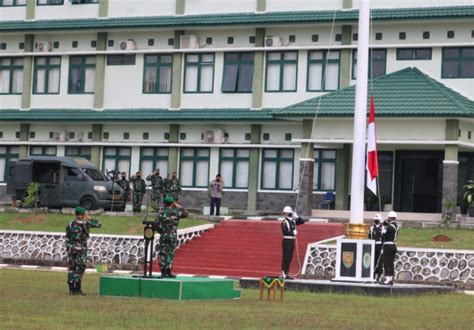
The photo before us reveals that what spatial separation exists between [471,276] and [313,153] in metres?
15.2

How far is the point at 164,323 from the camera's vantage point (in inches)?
722

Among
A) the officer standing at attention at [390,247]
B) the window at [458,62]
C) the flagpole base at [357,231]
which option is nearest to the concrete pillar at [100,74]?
the window at [458,62]

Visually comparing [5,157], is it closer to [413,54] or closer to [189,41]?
[189,41]

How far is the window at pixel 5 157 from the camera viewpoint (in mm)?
56906

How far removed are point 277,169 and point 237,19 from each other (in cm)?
654

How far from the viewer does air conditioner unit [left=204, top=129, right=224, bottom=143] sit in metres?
52.3

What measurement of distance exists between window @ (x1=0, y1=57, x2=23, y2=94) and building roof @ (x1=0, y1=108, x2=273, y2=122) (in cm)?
114

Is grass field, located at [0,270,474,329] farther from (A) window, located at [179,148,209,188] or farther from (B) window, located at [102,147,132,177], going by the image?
(B) window, located at [102,147,132,177]

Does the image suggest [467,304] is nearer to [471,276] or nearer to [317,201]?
[471,276]

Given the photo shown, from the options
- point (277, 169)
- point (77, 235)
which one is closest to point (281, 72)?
point (277, 169)

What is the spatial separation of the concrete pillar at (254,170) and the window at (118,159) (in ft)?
20.2

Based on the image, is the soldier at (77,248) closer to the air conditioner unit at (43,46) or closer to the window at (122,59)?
the window at (122,59)

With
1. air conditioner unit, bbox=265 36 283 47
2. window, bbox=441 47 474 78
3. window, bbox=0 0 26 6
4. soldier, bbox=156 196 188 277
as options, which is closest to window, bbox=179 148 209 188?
air conditioner unit, bbox=265 36 283 47

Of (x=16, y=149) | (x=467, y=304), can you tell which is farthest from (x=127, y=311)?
(x=16, y=149)
